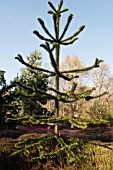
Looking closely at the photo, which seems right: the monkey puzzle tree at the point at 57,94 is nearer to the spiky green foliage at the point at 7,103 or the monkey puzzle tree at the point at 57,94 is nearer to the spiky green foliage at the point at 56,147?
the spiky green foliage at the point at 56,147

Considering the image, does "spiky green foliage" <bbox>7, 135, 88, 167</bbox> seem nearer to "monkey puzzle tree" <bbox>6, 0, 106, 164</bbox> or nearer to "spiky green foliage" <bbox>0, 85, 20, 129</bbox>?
"monkey puzzle tree" <bbox>6, 0, 106, 164</bbox>

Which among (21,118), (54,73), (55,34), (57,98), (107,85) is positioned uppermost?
(107,85)

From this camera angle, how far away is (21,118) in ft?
21.0

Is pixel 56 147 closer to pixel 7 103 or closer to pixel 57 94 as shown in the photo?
pixel 57 94

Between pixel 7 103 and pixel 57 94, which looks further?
pixel 7 103

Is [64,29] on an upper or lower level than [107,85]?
lower

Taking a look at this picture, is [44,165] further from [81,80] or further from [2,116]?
[81,80]

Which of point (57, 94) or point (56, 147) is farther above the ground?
point (57, 94)

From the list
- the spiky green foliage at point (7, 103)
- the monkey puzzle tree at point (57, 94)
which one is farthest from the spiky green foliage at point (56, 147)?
the spiky green foliage at point (7, 103)

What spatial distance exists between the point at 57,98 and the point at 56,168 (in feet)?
6.39

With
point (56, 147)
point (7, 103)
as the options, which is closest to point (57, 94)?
point (56, 147)

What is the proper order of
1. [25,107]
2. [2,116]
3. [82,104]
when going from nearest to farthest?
[2,116]
[25,107]
[82,104]

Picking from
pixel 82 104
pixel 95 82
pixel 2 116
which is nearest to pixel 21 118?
pixel 2 116

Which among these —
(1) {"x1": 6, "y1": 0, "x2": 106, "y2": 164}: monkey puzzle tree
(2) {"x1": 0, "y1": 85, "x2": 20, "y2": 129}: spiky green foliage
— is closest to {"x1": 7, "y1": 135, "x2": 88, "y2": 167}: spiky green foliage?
(1) {"x1": 6, "y1": 0, "x2": 106, "y2": 164}: monkey puzzle tree
